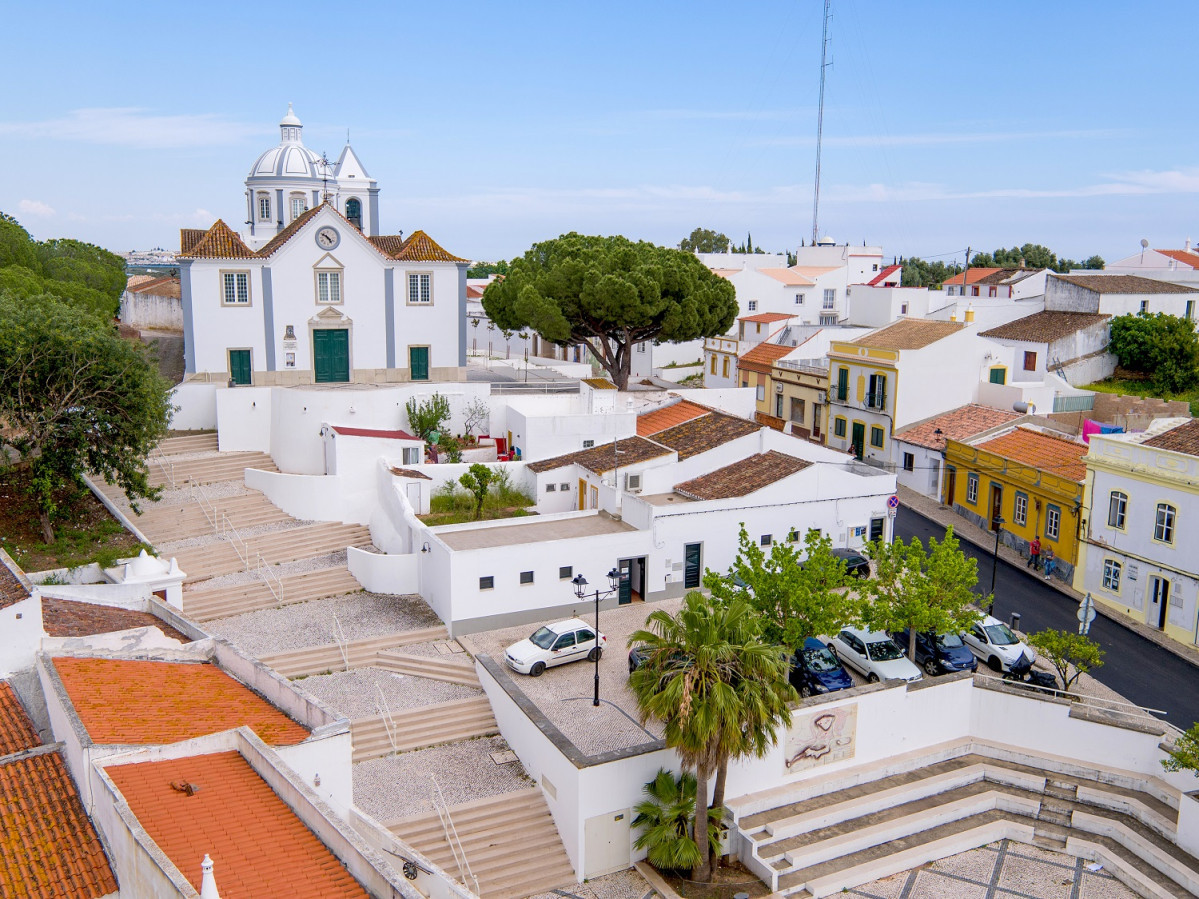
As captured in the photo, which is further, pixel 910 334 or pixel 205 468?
pixel 910 334

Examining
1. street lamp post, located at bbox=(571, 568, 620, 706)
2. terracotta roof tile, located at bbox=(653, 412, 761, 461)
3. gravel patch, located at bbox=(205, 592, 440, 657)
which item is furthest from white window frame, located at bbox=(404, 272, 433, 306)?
street lamp post, located at bbox=(571, 568, 620, 706)

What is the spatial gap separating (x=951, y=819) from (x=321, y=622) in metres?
16.9

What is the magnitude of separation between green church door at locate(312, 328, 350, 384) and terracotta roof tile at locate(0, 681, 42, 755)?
26.7 metres

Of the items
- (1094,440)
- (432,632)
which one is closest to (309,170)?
(432,632)

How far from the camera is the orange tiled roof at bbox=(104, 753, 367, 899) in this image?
11062 millimetres

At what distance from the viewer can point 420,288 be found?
4356cm

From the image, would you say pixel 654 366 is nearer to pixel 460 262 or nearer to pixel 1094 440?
pixel 460 262

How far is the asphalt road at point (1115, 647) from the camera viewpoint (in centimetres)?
2409

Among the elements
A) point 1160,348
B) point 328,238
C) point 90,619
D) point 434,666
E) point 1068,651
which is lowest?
point 434,666

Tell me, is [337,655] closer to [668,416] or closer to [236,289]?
[668,416]

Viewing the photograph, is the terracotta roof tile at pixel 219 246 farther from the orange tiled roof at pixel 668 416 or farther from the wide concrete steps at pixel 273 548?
the orange tiled roof at pixel 668 416

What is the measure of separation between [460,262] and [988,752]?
1186 inches

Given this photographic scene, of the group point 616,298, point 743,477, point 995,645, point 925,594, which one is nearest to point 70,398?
point 743,477

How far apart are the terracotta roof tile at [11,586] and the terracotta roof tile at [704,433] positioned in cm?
2007
